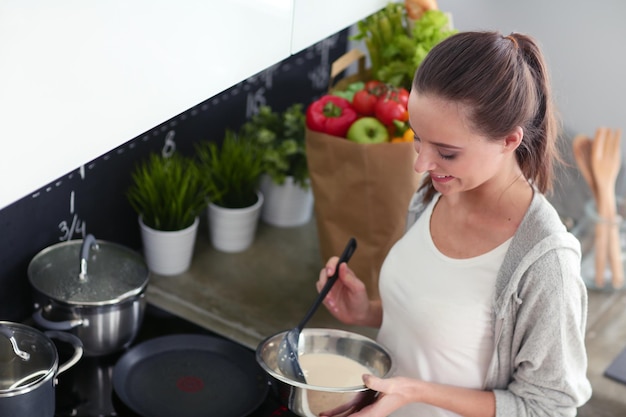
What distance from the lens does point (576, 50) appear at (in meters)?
2.10

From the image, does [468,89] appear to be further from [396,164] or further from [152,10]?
[396,164]

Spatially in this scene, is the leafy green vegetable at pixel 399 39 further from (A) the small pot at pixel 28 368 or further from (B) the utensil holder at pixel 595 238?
(A) the small pot at pixel 28 368

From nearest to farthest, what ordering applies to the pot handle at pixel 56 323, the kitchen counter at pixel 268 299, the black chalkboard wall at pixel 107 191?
the pot handle at pixel 56 323 → the black chalkboard wall at pixel 107 191 → the kitchen counter at pixel 268 299

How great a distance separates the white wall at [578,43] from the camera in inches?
80.7

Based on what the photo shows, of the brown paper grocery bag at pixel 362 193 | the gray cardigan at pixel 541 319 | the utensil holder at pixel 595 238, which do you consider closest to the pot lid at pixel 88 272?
the brown paper grocery bag at pixel 362 193

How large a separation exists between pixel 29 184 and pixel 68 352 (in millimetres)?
588

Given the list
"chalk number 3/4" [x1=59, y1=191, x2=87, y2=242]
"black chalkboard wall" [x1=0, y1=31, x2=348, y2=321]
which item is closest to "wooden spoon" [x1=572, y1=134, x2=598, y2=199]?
"black chalkboard wall" [x1=0, y1=31, x2=348, y2=321]

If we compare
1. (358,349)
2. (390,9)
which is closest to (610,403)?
(358,349)

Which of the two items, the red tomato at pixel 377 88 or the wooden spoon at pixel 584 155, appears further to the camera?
the wooden spoon at pixel 584 155

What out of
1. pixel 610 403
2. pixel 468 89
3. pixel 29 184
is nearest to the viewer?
pixel 29 184

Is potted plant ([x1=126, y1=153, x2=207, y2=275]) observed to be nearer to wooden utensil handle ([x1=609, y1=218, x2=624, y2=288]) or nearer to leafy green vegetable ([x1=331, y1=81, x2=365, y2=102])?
leafy green vegetable ([x1=331, y1=81, x2=365, y2=102])

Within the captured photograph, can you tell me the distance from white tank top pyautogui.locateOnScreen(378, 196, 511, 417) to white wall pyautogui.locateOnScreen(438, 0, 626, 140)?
33.8 inches

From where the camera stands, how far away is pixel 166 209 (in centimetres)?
174

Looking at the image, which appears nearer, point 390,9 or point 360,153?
point 360,153
